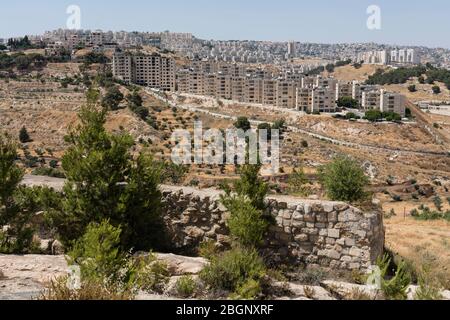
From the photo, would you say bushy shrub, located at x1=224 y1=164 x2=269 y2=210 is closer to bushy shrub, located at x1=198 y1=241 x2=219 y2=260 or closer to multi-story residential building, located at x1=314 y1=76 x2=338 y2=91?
bushy shrub, located at x1=198 y1=241 x2=219 y2=260

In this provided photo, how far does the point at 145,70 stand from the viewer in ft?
358

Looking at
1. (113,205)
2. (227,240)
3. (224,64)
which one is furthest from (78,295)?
(224,64)

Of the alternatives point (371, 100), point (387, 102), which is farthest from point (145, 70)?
point (387, 102)

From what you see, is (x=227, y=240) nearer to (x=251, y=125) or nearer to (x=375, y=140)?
(x=251, y=125)

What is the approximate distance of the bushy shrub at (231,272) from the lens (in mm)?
6648

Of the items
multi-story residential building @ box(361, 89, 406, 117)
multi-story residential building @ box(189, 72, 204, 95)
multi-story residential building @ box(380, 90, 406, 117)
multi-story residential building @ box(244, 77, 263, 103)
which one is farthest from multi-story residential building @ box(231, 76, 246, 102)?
multi-story residential building @ box(380, 90, 406, 117)

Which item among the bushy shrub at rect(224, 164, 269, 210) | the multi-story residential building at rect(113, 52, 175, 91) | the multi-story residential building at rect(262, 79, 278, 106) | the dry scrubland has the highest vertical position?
the multi-story residential building at rect(113, 52, 175, 91)

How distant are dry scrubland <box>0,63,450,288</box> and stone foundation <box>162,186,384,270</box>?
2817cm

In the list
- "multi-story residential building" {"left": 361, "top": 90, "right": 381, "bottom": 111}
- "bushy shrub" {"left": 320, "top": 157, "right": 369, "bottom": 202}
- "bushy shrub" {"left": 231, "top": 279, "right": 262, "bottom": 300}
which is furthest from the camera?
"multi-story residential building" {"left": 361, "top": 90, "right": 381, "bottom": 111}

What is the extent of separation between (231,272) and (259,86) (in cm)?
9373

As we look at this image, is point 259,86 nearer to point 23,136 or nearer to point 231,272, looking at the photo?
point 23,136

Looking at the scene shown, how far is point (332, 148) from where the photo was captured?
64125 millimetres

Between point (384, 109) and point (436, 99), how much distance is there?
3908 centimetres

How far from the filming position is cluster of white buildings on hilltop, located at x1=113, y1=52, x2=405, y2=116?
90.2 metres
